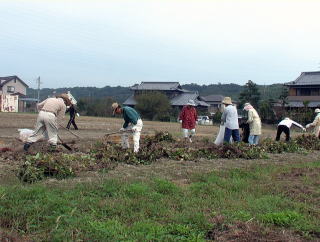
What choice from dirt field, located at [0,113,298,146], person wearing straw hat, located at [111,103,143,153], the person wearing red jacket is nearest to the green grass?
person wearing straw hat, located at [111,103,143,153]

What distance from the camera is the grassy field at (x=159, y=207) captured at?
420cm

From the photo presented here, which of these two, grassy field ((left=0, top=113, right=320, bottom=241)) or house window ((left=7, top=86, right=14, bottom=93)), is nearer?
grassy field ((left=0, top=113, right=320, bottom=241))

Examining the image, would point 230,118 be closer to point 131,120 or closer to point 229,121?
point 229,121

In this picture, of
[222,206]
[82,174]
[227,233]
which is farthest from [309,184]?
[82,174]

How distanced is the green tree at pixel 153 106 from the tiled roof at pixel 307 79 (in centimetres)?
1336

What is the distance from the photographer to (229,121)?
1165 cm

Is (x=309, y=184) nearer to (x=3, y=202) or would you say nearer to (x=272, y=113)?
(x=3, y=202)

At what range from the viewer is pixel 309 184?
6891 millimetres

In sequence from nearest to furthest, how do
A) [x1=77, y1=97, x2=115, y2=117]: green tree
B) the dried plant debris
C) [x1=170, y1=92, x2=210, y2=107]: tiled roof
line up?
the dried plant debris → [x1=77, y1=97, x2=115, y2=117]: green tree → [x1=170, y1=92, x2=210, y2=107]: tiled roof

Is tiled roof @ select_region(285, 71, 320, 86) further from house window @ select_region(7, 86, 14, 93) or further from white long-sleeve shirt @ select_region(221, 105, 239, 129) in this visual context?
house window @ select_region(7, 86, 14, 93)

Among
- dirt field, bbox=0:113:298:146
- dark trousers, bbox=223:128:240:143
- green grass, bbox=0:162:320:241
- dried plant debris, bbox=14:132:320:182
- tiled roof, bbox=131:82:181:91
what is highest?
tiled roof, bbox=131:82:181:91

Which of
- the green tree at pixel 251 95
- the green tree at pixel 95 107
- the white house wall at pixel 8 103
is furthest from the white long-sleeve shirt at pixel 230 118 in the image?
the white house wall at pixel 8 103

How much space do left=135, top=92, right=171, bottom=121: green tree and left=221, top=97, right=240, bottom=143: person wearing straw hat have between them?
113 ft

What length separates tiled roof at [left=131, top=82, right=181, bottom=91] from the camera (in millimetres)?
56969
